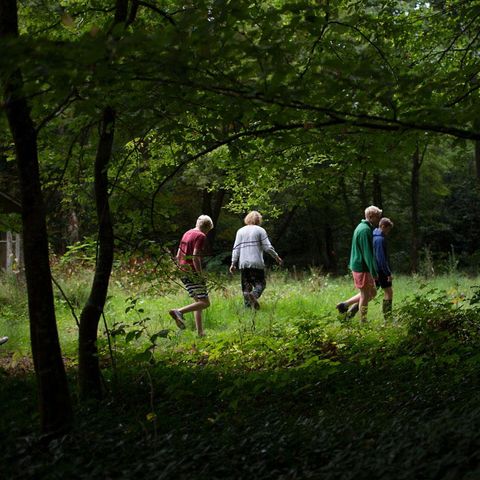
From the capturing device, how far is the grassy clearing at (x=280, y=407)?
11.0 feet

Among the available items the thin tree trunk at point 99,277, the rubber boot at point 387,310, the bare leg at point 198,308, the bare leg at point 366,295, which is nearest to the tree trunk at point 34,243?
the thin tree trunk at point 99,277

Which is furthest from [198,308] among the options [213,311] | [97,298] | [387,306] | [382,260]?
[97,298]

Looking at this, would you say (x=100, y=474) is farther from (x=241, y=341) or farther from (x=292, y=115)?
(x=241, y=341)

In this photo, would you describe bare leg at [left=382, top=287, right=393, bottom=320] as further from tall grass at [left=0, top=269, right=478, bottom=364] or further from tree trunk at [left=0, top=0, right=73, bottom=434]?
tree trunk at [left=0, top=0, right=73, bottom=434]

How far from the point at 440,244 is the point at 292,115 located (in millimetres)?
→ 30795

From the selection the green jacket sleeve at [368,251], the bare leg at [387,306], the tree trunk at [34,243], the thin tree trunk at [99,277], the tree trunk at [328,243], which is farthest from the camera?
the tree trunk at [328,243]

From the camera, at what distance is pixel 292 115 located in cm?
437

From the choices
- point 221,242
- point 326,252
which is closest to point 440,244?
point 326,252

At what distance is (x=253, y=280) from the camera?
10336mm

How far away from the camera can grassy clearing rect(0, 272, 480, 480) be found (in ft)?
11.0

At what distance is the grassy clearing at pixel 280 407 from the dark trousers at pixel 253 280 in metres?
1.45

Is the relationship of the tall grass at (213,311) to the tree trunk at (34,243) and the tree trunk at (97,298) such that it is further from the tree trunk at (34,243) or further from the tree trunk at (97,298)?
the tree trunk at (34,243)

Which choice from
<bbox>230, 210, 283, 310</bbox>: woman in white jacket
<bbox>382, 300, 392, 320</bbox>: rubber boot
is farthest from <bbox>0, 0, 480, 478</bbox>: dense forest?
<bbox>230, 210, 283, 310</bbox>: woman in white jacket

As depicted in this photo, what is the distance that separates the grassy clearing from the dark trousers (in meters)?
1.45
